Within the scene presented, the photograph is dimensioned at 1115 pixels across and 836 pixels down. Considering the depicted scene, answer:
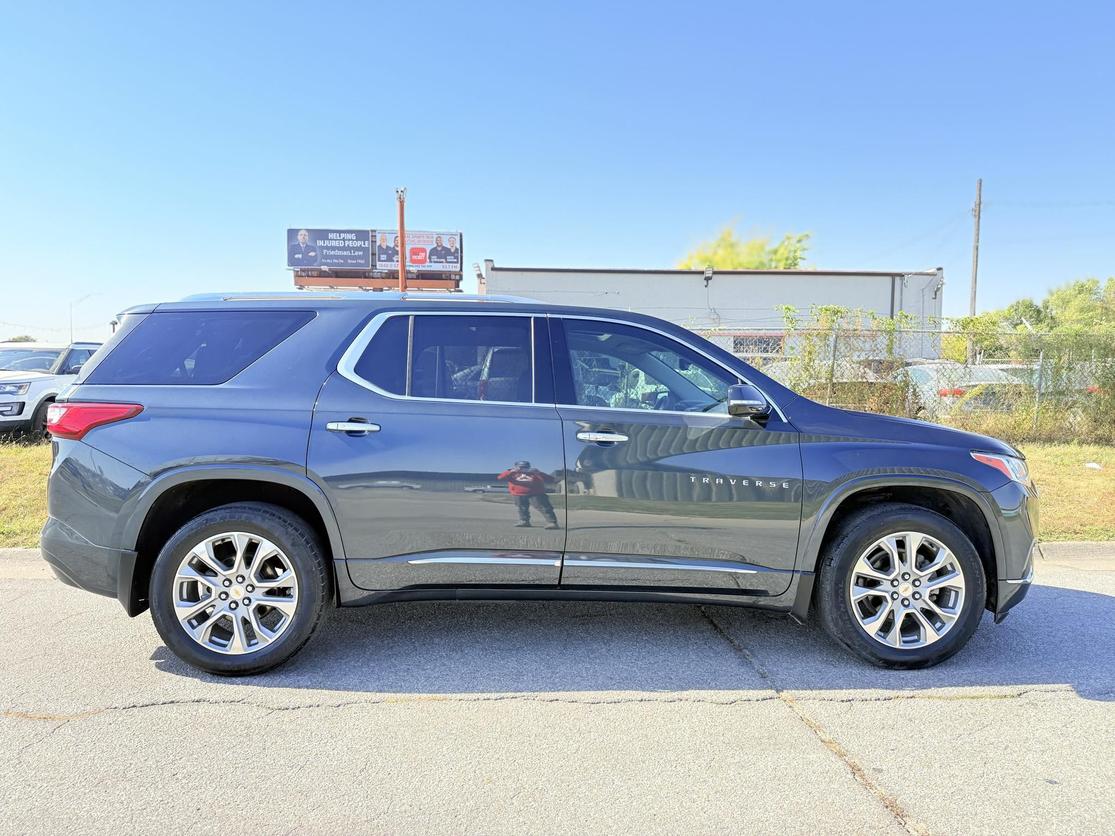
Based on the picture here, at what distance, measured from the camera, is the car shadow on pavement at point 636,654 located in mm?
3451

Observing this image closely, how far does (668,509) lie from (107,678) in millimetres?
2838

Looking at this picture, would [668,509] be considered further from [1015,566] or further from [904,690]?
[1015,566]

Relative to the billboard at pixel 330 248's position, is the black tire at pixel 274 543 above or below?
below

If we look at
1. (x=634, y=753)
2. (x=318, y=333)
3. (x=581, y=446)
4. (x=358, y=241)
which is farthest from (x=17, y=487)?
(x=358, y=241)

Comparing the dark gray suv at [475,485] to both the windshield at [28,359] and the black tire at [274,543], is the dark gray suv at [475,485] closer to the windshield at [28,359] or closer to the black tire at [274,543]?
the black tire at [274,543]

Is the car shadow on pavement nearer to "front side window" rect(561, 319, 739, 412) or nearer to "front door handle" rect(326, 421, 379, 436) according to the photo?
"front door handle" rect(326, 421, 379, 436)

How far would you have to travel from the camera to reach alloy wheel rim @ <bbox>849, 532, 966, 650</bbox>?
3598mm

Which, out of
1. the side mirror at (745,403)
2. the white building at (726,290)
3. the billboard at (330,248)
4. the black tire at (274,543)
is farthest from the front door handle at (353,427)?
the billboard at (330,248)

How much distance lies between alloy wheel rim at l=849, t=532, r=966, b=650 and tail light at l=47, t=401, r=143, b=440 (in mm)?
3693

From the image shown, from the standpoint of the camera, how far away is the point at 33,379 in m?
10.1

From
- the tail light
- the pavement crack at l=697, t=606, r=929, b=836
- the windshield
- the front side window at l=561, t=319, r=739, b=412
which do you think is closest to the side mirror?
the front side window at l=561, t=319, r=739, b=412

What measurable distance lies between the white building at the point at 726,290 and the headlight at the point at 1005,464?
2826 cm

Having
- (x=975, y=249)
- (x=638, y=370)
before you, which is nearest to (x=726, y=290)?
(x=975, y=249)

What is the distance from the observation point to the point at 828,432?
11.9 ft
